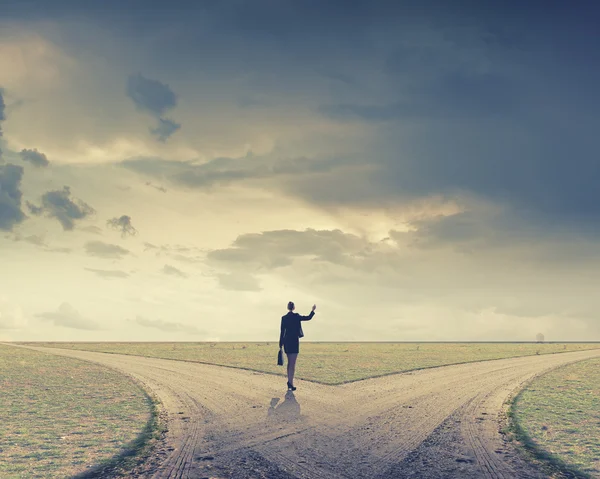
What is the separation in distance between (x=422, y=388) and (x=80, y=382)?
53.0 ft

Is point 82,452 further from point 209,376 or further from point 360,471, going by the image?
point 209,376

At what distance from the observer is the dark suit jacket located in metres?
19.9

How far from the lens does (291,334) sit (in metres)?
19.9

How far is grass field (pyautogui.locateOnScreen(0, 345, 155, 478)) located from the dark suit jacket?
5439 millimetres

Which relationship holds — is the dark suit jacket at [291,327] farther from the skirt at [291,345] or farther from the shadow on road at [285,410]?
the shadow on road at [285,410]

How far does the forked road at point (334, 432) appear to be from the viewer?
946 centimetres

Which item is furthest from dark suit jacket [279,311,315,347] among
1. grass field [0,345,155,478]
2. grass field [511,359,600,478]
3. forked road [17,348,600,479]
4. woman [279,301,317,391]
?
grass field [511,359,600,478]

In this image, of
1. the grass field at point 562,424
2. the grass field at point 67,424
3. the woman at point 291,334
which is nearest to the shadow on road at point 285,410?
the woman at point 291,334

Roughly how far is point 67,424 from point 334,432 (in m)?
7.58

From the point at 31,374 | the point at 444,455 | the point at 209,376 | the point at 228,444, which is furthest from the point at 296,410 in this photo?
the point at 31,374

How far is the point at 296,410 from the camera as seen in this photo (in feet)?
51.0

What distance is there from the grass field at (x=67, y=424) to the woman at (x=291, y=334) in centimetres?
530

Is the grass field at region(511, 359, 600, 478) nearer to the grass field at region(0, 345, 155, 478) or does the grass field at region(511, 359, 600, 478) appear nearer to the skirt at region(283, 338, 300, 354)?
the skirt at region(283, 338, 300, 354)

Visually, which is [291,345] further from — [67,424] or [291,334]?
[67,424]
